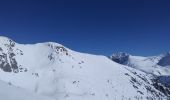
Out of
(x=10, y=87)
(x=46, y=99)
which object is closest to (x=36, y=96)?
(x=46, y=99)

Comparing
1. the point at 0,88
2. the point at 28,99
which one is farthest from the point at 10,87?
the point at 28,99

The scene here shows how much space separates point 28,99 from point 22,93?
27.4 inches

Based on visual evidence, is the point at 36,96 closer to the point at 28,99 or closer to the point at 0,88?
the point at 28,99

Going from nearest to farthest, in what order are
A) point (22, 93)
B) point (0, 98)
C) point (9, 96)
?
1. point (0, 98)
2. point (9, 96)
3. point (22, 93)

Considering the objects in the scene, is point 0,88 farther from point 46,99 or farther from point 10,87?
point 46,99

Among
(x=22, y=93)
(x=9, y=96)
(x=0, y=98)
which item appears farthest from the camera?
(x=22, y=93)

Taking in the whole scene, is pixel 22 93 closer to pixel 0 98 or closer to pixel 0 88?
pixel 0 88

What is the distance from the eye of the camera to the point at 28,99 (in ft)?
33.4

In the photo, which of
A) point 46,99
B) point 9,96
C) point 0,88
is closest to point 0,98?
point 9,96

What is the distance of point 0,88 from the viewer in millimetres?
10570

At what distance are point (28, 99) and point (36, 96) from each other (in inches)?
25.9

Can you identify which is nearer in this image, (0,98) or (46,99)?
(0,98)

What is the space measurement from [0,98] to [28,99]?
1159mm

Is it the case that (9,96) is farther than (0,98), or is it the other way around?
(9,96)
